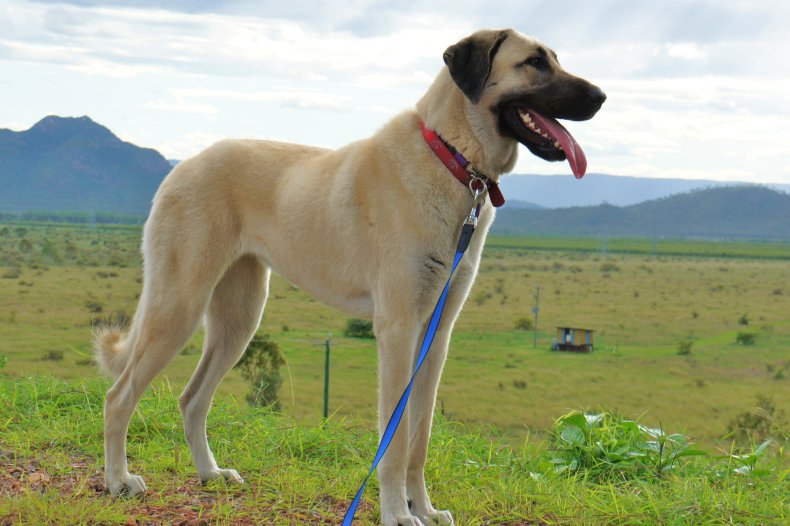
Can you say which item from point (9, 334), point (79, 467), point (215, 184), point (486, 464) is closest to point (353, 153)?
point (215, 184)

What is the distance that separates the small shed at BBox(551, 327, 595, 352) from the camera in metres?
89.1

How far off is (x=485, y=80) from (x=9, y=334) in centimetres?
5646

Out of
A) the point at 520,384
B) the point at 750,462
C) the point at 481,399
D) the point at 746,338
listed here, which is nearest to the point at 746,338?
the point at 746,338

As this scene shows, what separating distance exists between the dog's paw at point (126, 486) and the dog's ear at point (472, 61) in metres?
3.33

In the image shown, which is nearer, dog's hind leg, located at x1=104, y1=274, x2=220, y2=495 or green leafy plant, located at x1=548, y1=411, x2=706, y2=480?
dog's hind leg, located at x1=104, y1=274, x2=220, y2=495

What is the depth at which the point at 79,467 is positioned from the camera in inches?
256

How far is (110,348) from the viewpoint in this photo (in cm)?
635

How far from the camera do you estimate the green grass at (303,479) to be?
5395 millimetres

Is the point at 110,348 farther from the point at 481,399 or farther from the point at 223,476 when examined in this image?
the point at 481,399

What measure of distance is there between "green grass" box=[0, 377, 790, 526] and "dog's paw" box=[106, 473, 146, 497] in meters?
0.07

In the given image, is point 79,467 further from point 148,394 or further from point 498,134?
point 498,134

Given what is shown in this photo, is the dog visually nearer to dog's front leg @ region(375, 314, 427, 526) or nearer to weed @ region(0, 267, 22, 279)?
dog's front leg @ region(375, 314, 427, 526)

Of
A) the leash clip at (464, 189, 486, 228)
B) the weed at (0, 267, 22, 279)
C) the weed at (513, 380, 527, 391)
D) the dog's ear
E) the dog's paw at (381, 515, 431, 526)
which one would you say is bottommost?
the weed at (513, 380, 527, 391)

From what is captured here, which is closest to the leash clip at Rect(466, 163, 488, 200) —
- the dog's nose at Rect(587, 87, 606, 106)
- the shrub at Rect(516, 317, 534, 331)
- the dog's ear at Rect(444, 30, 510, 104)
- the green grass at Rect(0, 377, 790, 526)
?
the dog's ear at Rect(444, 30, 510, 104)
